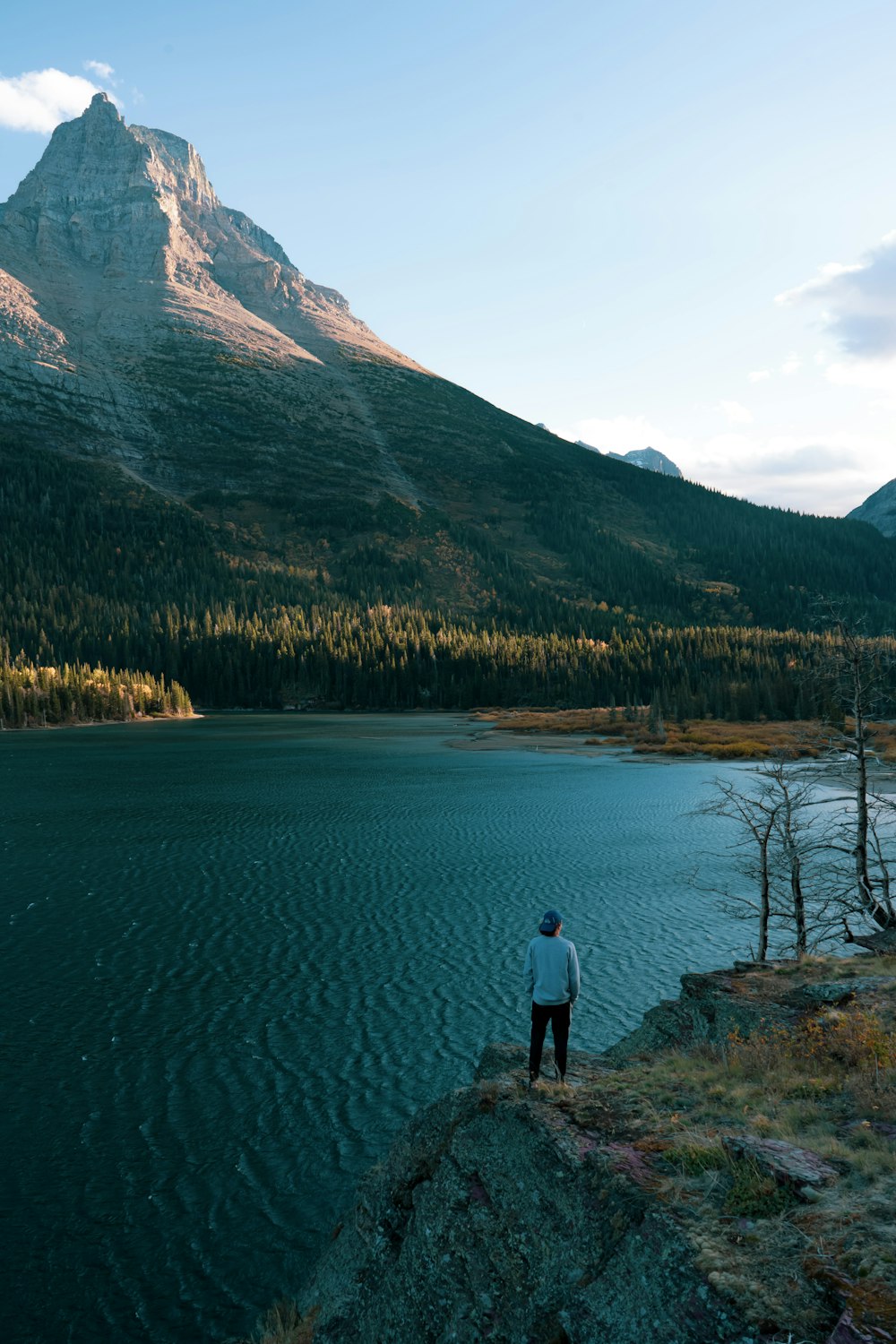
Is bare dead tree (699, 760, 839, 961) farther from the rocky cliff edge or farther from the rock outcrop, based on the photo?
the rock outcrop

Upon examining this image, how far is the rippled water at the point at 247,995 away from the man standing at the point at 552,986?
691 centimetres

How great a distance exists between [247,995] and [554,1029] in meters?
18.3

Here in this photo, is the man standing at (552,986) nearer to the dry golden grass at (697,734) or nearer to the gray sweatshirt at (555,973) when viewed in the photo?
the gray sweatshirt at (555,973)

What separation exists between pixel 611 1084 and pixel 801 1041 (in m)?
5.06

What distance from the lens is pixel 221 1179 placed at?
18.7 meters

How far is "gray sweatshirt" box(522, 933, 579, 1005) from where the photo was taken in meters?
15.6

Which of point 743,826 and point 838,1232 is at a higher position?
point 838,1232

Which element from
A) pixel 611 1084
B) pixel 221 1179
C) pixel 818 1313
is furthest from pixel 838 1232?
pixel 221 1179

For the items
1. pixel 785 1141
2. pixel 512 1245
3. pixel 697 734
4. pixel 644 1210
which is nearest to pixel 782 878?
pixel 785 1141

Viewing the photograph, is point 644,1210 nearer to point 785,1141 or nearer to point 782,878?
point 785,1141

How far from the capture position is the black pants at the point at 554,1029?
51.4ft

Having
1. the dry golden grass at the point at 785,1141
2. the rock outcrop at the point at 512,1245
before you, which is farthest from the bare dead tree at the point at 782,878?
the rock outcrop at the point at 512,1245

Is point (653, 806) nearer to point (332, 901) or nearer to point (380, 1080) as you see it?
point (332, 901)

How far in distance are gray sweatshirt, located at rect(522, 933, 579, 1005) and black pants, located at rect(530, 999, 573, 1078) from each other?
0.17 metres
